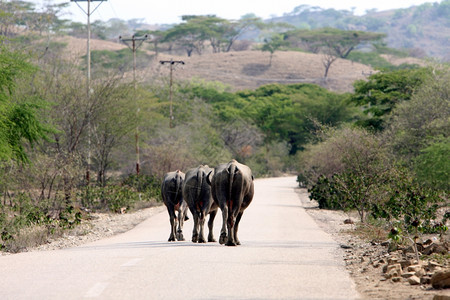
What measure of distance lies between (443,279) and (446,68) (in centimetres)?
3887

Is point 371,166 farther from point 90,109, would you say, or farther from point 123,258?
point 123,258

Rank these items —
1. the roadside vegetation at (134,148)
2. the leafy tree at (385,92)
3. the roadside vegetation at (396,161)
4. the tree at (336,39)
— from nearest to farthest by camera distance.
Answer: the roadside vegetation at (396,161) → the roadside vegetation at (134,148) → the leafy tree at (385,92) → the tree at (336,39)

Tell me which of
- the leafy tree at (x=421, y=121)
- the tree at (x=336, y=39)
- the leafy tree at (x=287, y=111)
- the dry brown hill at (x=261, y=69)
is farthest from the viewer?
the dry brown hill at (x=261, y=69)

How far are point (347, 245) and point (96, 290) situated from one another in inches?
327

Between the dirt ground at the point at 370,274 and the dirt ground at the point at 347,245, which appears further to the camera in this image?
the dirt ground at the point at 347,245

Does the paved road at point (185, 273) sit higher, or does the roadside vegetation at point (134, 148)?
the paved road at point (185, 273)

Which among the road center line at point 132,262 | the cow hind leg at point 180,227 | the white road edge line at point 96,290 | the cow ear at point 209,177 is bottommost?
the cow hind leg at point 180,227

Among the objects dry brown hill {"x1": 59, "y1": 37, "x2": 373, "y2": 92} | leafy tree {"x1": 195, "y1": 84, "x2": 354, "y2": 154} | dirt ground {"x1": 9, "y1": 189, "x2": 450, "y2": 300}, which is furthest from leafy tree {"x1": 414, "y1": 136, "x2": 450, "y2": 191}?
dry brown hill {"x1": 59, "y1": 37, "x2": 373, "y2": 92}

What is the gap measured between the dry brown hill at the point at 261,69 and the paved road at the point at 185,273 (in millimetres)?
113849

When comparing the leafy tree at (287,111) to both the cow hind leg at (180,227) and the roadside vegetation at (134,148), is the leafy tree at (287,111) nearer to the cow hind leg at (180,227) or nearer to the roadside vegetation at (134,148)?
the roadside vegetation at (134,148)

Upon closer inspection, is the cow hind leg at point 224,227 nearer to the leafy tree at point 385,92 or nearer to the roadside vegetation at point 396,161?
the roadside vegetation at point 396,161

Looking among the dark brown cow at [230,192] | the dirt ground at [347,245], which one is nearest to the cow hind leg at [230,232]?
the dark brown cow at [230,192]

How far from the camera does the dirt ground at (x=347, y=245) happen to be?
360 inches

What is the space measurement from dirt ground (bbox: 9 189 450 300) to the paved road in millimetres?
289
